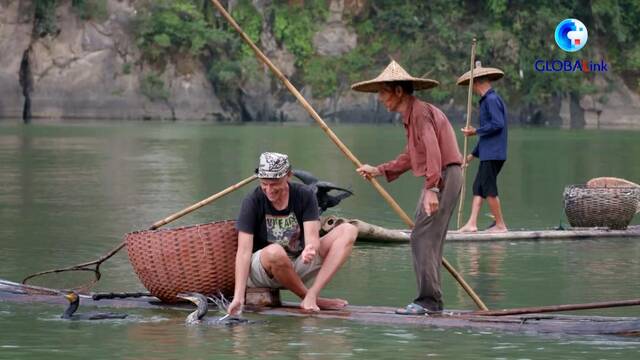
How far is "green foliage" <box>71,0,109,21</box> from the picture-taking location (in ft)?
169

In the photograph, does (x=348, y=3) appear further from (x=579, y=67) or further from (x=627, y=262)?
(x=627, y=262)

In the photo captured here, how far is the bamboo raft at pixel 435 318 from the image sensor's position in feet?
25.5

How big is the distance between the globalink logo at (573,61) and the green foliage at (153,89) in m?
14.1

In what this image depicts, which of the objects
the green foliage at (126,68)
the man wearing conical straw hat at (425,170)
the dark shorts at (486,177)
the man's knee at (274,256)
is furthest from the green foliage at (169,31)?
the man's knee at (274,256)

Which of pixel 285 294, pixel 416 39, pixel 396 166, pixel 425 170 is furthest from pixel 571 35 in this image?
pixel 425 170

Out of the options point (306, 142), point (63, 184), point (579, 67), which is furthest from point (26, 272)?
point (579, 67)

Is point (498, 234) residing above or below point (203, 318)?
above

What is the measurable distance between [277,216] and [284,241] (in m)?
0.17

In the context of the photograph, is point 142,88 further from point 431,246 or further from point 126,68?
point 431,246

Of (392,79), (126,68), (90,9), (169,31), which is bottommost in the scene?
(392,79)

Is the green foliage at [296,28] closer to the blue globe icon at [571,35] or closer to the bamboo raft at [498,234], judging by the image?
the blue globe icon at [571,35]

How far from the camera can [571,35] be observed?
57625 millimetres

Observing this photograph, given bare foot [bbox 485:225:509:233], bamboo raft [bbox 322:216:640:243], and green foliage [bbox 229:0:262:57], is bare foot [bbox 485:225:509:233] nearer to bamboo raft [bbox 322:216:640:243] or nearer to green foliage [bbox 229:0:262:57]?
bamboo raft [bbox 322:216:640:243]

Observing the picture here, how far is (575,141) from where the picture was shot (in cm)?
3697
